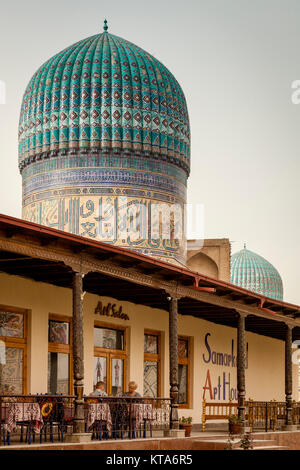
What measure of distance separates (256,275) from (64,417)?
31731 millimetres

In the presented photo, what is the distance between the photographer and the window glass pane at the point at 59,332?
18.5 m

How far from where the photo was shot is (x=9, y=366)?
1711 cm

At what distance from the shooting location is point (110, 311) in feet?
66.1

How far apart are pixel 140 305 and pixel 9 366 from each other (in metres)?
5.02

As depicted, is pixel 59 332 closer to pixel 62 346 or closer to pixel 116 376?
pixel 62 346

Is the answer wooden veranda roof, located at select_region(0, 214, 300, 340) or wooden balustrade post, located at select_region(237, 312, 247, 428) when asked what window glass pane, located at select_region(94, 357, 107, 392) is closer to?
wooden veranda roof, located at select_region(0, 214, 300, 340)

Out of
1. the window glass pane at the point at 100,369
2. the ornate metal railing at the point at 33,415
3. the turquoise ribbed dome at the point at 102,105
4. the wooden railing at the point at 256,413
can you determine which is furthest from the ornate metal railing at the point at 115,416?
the turquoise ribbed dome at the point at 102,105

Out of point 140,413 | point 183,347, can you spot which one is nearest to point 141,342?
point 183,347

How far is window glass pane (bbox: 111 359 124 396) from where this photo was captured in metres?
20.5

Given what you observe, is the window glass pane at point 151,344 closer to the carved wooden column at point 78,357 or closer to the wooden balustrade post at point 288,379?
the wooden balustrade post at point 288,379

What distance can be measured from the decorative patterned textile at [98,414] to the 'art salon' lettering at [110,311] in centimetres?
444

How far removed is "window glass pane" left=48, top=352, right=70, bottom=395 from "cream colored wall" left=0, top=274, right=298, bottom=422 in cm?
40
